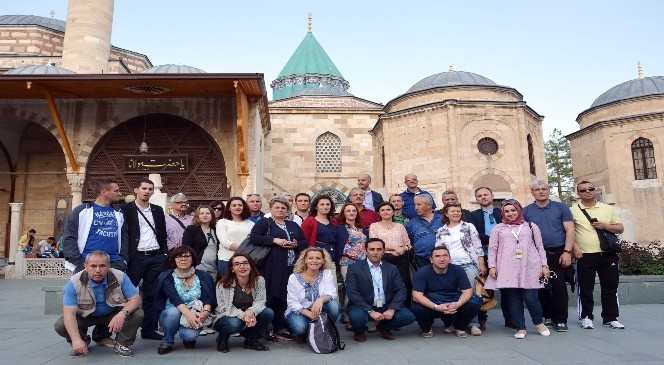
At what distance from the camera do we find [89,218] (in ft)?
13.3

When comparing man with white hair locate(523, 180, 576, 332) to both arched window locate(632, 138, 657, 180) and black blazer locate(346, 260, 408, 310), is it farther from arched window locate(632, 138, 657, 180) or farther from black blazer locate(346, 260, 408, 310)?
arched window locate(632, 138, 657, 180)

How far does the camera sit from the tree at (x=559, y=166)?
3972 cm

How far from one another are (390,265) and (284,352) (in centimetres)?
130

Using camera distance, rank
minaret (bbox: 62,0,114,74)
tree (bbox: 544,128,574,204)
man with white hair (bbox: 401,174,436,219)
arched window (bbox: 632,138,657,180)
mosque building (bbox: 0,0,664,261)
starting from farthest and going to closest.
Result: 1. tree (bbox: 544,128,574,204)
2. arched window (bbox: 632,138,657,180)
3. minaret (bbox: 62,0,114,74)
4. mosque building (bbox: 0,0,664,261)
5. man with white hair (bbox: 401,174,436,219)

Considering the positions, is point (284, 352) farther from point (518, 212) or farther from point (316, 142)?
point (316, 142)

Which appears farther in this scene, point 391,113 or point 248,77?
point 391,113

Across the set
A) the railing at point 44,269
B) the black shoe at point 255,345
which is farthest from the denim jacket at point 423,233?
the railing at point 44,269

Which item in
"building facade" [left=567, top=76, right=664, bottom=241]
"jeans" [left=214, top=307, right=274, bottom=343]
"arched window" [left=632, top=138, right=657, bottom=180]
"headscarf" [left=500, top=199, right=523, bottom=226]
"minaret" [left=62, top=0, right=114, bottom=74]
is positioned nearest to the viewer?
"jeans" [left=214, top=307, right=274, bottom=343]

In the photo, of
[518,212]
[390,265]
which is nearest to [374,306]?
[390,265]

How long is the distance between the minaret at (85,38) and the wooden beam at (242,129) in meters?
6.03

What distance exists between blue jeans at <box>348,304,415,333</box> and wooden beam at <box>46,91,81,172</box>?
33.4 feet

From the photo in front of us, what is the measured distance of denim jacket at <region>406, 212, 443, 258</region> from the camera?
4.72m

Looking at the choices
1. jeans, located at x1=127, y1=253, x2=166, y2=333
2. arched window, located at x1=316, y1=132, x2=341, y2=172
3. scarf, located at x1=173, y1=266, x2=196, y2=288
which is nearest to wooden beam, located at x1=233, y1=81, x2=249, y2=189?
jeans, located at x1=127, y1=253, x2=166, y2=333

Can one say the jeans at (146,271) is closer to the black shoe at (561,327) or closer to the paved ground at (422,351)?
the paved ground at (422,351)
